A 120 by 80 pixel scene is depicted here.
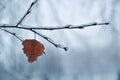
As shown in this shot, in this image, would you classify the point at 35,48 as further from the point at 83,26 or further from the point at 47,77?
the point at 47,77

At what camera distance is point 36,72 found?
2125 centimetres

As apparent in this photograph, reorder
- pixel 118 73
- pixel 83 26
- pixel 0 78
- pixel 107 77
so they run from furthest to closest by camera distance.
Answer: pixel 107 77 → pixel 118 73 → pixel 0 78 → pixel 83 26

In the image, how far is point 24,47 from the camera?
235 cm

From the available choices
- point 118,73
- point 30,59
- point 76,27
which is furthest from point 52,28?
point 118,73

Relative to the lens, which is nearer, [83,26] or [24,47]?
[83,26]

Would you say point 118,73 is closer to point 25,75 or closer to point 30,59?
point 25,75

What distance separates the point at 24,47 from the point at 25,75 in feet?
49.3

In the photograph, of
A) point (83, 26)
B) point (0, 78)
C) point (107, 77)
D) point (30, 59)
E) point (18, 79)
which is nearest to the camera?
point (83, 26)

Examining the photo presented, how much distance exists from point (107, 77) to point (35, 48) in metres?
22.1

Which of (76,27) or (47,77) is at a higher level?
Answer: (76,27)

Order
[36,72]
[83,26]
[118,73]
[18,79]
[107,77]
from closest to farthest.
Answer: [83,26] → [18,79] → [36,72] → [118,73] → [107,77]

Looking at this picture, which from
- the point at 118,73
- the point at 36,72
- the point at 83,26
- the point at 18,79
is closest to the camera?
the point at 83,26

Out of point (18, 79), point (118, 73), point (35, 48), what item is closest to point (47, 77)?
point (118, 73)

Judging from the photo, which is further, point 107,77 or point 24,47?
point 107,77
